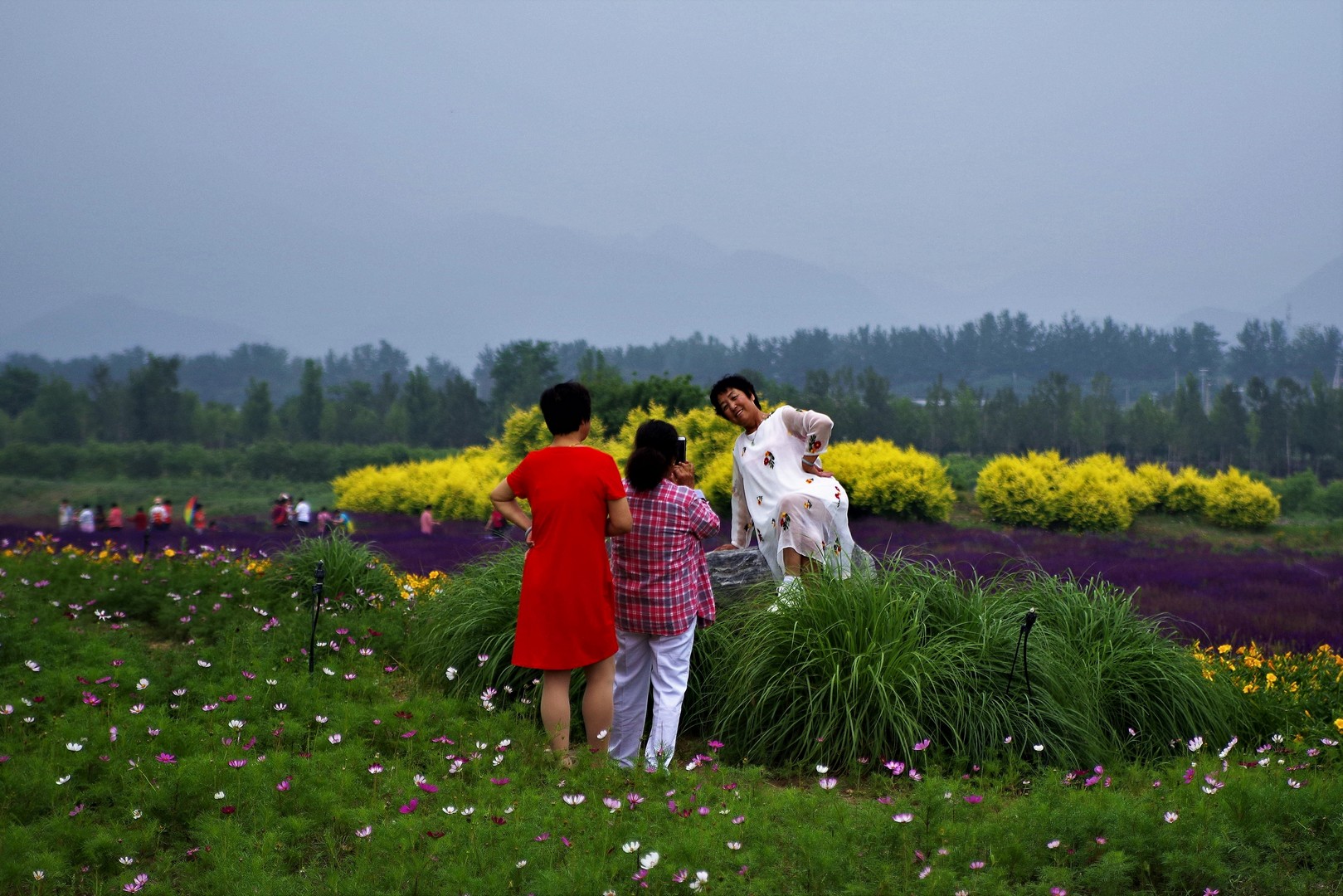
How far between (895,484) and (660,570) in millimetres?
14568

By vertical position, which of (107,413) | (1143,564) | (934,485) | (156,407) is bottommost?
(1143,564)

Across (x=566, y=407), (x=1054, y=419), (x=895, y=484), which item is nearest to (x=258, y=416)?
(x=1054, y=419)

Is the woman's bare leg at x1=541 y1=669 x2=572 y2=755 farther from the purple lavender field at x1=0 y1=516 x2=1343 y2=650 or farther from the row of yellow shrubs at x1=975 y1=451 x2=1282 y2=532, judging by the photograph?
the row of yellow shrubs at x1=975 y1=451 x2=1282 y2=532

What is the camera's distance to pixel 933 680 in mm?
4504

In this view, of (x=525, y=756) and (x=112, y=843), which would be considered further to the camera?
(x=525, y=756)

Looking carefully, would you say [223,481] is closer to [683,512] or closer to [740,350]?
[683,512]

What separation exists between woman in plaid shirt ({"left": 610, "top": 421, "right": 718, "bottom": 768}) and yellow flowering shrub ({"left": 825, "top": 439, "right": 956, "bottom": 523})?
1399cm

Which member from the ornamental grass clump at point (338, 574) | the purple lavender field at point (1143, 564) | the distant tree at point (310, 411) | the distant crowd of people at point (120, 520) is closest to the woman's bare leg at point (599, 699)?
the purple lavender field at point (1143, 564)

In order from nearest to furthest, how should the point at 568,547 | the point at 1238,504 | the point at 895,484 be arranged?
the point at 568,547
the point at 895,484
the point at 1238,504

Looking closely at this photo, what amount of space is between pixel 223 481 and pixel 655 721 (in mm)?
46648

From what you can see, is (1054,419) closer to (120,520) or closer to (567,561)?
(120,520)

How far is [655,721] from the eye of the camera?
423cm

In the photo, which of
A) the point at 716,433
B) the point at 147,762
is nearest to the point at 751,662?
the point at 147,762

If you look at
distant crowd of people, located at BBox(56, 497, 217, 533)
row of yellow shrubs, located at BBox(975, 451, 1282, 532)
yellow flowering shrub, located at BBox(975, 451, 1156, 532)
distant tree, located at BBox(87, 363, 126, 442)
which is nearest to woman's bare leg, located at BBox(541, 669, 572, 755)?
distant crowd of people, located at BBox(56, 497, 217, 533)
